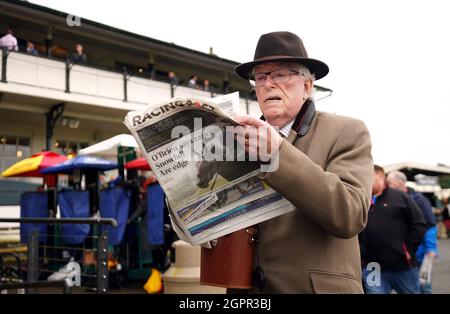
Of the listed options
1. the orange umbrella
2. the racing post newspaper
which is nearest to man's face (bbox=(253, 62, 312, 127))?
the racing post newspaper

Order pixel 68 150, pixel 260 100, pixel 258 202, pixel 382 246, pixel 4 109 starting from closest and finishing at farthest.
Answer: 1. pixel 258 202
2. pixel 260 100
3. pixel 382 246
4. pixel 4 109
5. pixel 68 150

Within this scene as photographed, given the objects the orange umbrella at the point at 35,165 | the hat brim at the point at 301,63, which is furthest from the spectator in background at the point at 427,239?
the orange umbrella at the point at 35,165

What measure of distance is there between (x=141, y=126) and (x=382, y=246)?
4230 mm

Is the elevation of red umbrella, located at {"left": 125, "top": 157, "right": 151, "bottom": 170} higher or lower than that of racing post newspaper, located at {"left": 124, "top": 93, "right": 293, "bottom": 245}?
higher

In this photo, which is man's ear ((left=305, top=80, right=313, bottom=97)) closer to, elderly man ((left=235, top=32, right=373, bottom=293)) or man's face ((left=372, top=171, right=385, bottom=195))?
elderly man ((left=235, top=32, right=373, bottom=293))

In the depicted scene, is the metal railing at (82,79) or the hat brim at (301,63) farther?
the metal railing at (82,79)

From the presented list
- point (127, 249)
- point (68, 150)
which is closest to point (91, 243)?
point (127, 249)

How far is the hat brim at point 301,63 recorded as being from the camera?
165cm

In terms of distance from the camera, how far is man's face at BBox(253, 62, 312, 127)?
1645 millimetres

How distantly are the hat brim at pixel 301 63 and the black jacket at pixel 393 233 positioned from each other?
360cm

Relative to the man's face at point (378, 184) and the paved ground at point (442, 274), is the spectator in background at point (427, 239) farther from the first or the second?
the paved ground at point (442, 274)

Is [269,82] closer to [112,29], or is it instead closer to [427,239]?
[427,239]

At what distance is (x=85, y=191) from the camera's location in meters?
8.04
